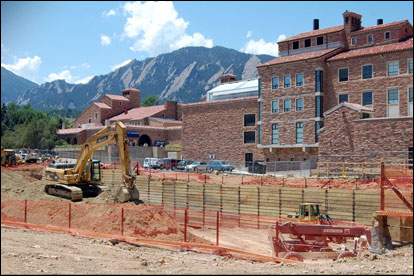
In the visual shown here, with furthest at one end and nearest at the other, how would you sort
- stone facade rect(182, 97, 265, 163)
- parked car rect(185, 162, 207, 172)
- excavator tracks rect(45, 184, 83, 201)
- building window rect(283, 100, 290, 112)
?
stone facade rect(182, 97, 265, 163) → building window rect(283, 100, 290, 112) → parked car rect(185, 162, 207, 172) → excavator tracks rect(45, 184, 83, 201)

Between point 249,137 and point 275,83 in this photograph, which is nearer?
point 275,83

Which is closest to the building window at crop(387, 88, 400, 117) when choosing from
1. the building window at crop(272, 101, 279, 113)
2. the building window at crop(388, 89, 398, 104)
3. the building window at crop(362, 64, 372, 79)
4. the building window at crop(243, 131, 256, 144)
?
the building window at crop(388, 89, 398, 104)

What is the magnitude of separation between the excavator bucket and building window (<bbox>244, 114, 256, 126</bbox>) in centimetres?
3453

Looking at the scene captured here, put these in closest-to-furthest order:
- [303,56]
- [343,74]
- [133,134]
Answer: [343,74]
[303,56]
[133,134]

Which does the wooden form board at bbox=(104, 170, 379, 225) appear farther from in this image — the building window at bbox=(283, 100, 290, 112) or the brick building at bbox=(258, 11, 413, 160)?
the building window at bbox=(283, 100, 290, 112)

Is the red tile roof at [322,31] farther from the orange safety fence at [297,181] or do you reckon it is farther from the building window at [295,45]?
the orange safety fence at [297,181]

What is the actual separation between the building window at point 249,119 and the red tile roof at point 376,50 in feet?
43.2

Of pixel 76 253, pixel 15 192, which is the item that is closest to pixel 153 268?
pixel 76 253

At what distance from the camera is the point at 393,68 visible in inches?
1743

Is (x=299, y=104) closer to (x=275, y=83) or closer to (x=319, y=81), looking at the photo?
(x=319, y=81)

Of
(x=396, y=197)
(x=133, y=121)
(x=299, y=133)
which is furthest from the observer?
(x=133, y=121)

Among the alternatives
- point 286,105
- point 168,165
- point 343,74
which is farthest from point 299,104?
point 168,165

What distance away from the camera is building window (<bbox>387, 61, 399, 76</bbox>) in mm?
44062

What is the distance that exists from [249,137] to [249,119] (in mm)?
2418
